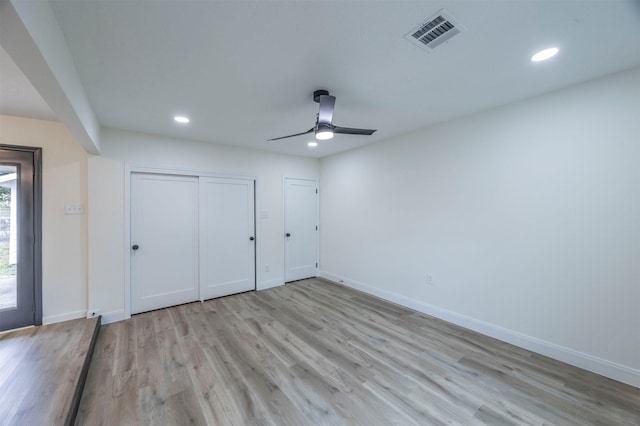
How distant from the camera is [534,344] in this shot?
2.63 meters

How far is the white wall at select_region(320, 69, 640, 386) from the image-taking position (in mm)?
2189

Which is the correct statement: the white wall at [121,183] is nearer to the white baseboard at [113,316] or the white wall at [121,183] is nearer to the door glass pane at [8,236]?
the white baseboard at [113,316]

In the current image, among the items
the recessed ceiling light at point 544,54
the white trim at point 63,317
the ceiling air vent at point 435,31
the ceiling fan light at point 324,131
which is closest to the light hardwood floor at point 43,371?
the white trim at point 63,317

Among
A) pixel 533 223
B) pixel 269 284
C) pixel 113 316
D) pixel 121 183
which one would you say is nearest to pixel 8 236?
pixel 121 183

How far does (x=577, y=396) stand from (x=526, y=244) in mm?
1337

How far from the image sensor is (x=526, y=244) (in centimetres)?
270

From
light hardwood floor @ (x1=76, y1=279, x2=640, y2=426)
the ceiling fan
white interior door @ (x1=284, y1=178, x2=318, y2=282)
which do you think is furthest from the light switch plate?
the ceiling fan

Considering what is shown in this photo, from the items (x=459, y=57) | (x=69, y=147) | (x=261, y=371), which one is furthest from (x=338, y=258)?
(x=69, y=147)

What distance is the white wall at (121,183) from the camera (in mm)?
3328

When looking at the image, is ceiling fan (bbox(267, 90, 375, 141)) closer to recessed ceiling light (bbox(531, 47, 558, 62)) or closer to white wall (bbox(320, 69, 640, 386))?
recessed ceiling light (bbox(531, 47, 558, 62))

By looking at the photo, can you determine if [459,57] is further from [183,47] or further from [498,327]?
[498,327]

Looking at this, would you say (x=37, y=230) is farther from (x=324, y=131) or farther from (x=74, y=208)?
(x=324, y=131)

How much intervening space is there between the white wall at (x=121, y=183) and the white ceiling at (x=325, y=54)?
0.66 metres

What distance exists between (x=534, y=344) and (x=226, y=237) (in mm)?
4397
